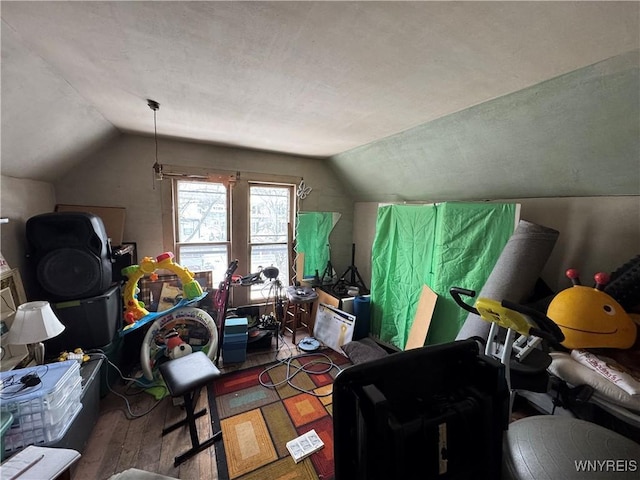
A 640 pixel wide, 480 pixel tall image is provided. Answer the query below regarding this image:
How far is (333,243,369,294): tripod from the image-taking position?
3.75 meters

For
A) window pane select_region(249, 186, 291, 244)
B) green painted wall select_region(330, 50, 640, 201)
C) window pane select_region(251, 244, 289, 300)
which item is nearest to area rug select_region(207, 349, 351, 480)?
window pane select_region(251, 244, 289, 300)

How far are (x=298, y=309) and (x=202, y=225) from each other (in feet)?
5.85

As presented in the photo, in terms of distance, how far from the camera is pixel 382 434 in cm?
59

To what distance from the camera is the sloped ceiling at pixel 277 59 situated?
3.33 feet

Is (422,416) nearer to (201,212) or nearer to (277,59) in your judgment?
(277,59)

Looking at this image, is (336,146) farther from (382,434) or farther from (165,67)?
(382,434)

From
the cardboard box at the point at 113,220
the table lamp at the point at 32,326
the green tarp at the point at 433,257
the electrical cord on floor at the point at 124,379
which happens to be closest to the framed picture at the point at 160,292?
the cardboard box at the point at 113,220

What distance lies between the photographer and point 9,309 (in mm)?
1818

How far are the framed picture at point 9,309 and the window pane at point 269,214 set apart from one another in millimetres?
2193

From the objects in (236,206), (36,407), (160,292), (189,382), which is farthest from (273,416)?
(236,206)

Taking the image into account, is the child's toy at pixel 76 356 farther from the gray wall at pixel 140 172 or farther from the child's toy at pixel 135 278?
the gray wall at pixel 140 172

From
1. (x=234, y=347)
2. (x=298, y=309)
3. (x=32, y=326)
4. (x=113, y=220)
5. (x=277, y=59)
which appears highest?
(x=277, y=59)

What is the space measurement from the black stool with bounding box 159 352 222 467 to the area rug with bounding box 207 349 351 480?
0.18m

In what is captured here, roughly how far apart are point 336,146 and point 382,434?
2983mm
